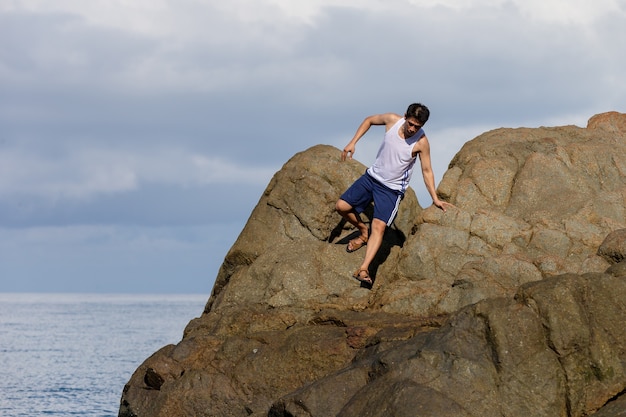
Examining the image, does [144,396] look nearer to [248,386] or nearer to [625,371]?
[248,386]

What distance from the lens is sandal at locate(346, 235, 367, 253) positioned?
1658 centimetres

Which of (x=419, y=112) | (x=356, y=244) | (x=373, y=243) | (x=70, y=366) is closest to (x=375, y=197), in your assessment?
(x=373, y=243)

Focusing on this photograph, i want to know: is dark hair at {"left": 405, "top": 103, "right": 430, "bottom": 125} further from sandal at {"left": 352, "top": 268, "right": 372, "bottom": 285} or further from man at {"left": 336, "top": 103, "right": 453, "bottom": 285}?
sandal at {"left": 352, "top": 268, "right": 372, "bottom": 285}

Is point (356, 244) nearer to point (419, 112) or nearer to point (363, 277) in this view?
point (363, 277)

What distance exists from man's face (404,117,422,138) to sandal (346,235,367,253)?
7.29 ft

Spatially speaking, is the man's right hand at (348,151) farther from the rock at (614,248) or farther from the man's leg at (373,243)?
the rock at (614,248)

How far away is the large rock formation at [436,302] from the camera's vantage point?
10.5 metres

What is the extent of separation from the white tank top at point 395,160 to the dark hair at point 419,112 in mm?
622

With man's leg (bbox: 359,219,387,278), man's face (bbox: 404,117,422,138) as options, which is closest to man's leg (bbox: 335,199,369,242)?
man's leg (bbox: 359,219,387,278)

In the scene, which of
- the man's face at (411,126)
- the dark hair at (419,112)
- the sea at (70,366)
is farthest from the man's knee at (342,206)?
the sea at (70,366)

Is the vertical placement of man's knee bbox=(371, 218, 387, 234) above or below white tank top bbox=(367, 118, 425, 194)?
below

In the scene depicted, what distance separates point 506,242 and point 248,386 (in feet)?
16.8

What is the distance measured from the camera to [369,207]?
Result: 17.7 m

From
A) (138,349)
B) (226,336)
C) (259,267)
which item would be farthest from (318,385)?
(138,349)
